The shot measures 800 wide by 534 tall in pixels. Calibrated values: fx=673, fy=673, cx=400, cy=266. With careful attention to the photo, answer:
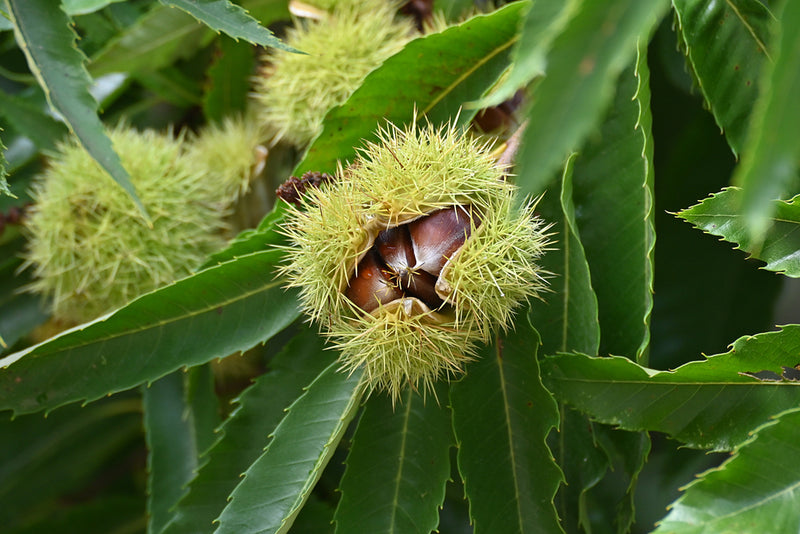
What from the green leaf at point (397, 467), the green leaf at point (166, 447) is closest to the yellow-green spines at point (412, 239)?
the green leaf at point (397, 467)

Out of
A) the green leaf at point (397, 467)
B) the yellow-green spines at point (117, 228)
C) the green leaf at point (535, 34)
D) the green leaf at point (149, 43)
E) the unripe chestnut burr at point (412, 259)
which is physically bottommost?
the green leaf at point (397, 467)

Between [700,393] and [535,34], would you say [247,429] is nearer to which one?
[700,393]

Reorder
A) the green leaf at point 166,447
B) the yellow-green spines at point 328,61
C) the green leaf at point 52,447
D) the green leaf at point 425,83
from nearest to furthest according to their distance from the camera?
the green leaf at point 425,83, the yellow-green spines at point 328,61, the green leaf at point 166,447, the green leaf at point 52,447

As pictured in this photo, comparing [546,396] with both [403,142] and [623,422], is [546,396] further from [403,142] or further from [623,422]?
[403,142]

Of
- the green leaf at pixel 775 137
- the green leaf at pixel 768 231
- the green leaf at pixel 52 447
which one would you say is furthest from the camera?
the green leaf at pixel 52 447

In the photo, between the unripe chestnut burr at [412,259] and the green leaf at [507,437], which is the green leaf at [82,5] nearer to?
A: the unripe chestnut burr at [412,259]

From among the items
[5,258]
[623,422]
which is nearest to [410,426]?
[623,422]

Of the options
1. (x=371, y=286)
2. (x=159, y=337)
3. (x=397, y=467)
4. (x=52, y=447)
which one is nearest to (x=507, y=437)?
(x=397, y=467)

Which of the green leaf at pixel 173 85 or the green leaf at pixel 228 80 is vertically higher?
the green leaf at pixel 173 85
